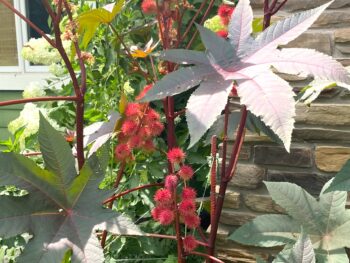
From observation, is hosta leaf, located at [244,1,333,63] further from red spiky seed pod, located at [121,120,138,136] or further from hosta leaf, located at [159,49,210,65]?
red spiky seed pod, located at [121,120,138,136]

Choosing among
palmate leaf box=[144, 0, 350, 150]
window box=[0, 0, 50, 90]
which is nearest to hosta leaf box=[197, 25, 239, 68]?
palmate leaf box=[144, 0, 350, 150]

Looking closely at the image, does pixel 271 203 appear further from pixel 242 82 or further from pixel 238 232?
pixel 242 82

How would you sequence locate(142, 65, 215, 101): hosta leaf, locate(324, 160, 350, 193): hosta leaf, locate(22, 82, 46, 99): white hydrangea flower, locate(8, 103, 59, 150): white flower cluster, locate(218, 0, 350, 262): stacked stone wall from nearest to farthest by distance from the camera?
locate(142, 65, 215, 101): hosta leaf, locate(324, 160, 350, 193): hosta leaf, locate(218, 0, 350, 262): stacked stone wall, locate(8, 103, 59, 150): white flower cluster, locate(22, 82, 46, 99): white hydrangea flower

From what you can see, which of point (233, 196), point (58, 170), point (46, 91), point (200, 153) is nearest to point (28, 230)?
point (58, 170)

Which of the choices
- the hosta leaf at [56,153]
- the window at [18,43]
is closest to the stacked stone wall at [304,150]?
the hosta leaf at [56,153]

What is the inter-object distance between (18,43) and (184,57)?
10.6ft

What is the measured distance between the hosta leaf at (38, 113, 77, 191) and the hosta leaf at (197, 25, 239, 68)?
31cm

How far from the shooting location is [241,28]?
102cm

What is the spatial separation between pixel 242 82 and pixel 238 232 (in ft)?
1.74

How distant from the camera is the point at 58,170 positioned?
3.07ft

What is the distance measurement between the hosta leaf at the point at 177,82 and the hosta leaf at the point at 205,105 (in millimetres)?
22

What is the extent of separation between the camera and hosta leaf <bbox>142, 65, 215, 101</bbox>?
0.86m

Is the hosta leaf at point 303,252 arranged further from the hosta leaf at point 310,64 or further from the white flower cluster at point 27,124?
the white flower cluster at point 27,124

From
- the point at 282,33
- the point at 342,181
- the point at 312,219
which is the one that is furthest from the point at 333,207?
the point at 282,33
